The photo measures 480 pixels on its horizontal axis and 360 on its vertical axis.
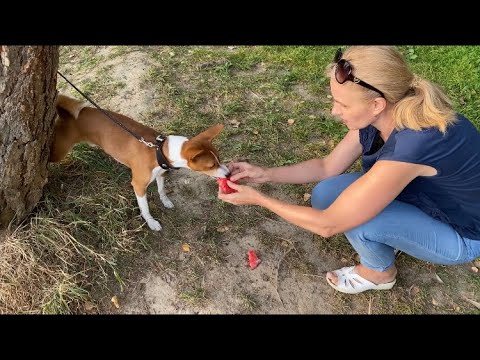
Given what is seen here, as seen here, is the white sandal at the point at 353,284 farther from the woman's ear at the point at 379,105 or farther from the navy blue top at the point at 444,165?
the woman's ear at the point at 379,105

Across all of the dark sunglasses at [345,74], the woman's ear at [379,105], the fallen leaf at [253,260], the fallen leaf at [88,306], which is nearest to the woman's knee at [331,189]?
the fallen leaf at [253,260]

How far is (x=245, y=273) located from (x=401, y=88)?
178 centimetres

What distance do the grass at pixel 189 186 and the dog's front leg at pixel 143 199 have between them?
2.8 inches

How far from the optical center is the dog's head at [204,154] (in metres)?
3.19

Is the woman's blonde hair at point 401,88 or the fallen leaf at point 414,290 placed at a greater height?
the woman's blonde hair at point 401,88

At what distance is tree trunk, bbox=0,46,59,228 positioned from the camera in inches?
106

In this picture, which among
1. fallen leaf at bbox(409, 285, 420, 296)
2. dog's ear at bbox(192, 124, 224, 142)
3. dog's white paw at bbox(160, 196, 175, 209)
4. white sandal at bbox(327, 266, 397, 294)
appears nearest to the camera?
dog's ear at bbox(192, 124, 224, 142)

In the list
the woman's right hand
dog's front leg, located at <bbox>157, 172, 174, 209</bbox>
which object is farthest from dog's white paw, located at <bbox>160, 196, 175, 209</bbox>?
the woman's right hand

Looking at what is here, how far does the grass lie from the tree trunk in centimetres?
20

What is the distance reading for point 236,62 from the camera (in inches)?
220

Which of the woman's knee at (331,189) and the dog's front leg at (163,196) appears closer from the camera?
the woman's knee at (331,189)

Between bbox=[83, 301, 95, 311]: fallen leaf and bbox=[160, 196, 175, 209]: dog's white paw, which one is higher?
bbox=[160, 196, 175, 209]: dog's white paw

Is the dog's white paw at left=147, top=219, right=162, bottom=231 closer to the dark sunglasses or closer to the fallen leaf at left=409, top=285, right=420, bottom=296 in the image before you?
the dark sunglasses

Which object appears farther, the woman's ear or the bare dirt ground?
the bare dirt ground
